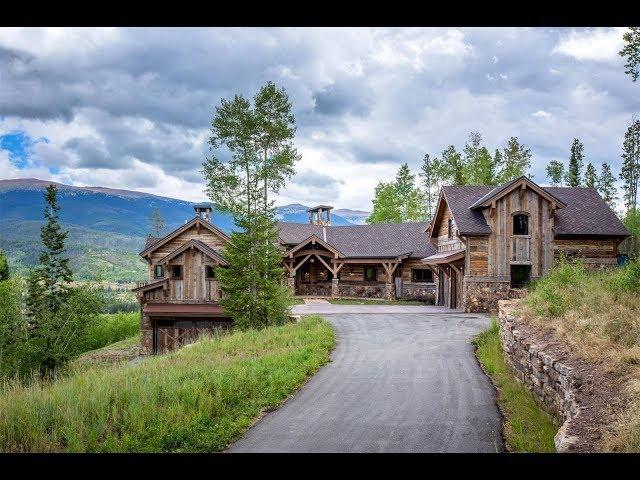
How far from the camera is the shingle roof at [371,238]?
38656 mm

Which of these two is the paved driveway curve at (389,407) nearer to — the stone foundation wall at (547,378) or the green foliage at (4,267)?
the stone foundation wall at (547,378)

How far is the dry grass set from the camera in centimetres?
544

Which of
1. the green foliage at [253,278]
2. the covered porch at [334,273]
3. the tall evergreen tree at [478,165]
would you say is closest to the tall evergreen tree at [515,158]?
the tall evergreen tree at [478,165]

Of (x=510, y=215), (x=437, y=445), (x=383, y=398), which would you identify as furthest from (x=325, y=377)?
(x=510, y=215)

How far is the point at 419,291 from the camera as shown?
37438mm

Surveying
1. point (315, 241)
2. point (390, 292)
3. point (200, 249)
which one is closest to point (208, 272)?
point (200, 249)

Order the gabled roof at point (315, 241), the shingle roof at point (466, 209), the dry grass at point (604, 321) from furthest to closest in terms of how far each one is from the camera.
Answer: the gabled roof at point (315, 241), the shingle roof at point (466, 209), the dry grass at point (604, 321)

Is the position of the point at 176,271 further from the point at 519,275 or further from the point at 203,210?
the point at 519,275

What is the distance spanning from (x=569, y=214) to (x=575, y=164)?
29749 mm

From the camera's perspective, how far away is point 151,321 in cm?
2836

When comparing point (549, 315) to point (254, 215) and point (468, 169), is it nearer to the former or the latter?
point (254, 215)

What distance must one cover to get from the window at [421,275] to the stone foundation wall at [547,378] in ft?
84.8

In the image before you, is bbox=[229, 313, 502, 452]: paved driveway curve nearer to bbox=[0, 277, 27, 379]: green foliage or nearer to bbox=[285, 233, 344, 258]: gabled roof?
bbox=[0, 277, 27, 379]: green foliage
